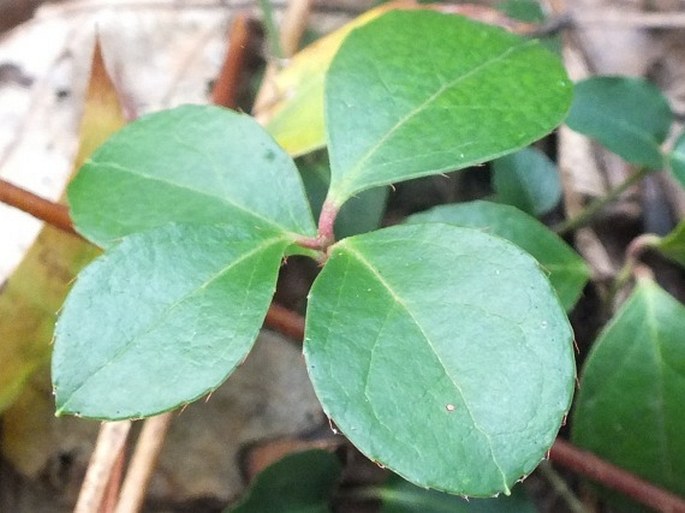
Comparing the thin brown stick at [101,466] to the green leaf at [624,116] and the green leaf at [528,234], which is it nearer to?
the green leaf at [528,234]

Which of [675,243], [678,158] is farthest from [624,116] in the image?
[675,243]

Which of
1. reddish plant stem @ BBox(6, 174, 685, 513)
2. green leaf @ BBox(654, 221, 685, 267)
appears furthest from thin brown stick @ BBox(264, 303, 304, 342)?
green leaf @ BBox(654, 221, 685, 267)

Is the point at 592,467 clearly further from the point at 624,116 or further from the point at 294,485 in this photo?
the point at 624,116

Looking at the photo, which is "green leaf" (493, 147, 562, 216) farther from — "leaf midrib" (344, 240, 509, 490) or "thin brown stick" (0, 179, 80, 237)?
"thin brown stick" (0, 179, 80, 237)

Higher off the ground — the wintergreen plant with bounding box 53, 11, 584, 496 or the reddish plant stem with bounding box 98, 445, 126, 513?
the wintergreen plant with bounding box 53, 11, 584, 496

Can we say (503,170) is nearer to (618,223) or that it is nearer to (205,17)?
(618,223)
